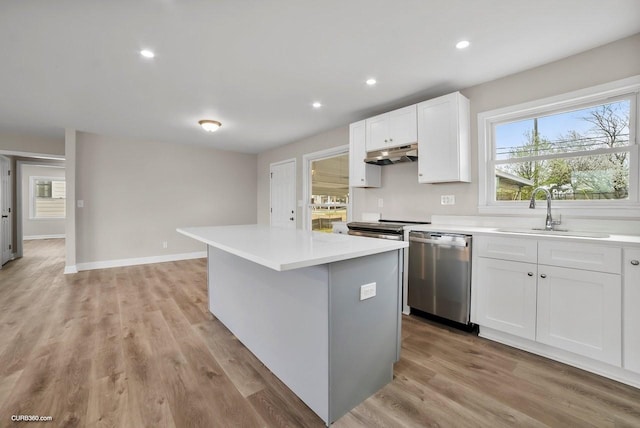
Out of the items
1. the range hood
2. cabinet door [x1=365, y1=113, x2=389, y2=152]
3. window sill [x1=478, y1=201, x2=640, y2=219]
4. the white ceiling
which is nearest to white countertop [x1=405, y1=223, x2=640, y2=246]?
window sill [x1=478, y1=201, x2=640, y2=219]

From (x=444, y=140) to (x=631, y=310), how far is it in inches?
73.3

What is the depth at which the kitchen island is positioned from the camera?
143 centimetres

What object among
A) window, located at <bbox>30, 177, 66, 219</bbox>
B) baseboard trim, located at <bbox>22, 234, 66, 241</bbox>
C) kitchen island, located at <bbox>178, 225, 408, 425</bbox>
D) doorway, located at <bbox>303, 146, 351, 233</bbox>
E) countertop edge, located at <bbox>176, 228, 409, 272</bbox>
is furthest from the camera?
window, located at <bbox>30, 177, 66, 219</bbox>

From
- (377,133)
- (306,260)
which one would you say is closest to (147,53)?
(306,260)

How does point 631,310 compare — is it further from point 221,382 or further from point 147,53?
point 147,53

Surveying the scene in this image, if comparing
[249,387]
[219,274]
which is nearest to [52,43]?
[219,274]

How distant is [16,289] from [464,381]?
5.29m

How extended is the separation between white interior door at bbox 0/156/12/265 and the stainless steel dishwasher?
6811mm

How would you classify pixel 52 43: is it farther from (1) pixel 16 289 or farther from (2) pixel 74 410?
(1) pixel 16 289

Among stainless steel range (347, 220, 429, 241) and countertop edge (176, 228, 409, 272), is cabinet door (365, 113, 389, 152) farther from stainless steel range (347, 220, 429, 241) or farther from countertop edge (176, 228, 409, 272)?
countertop edge (176, 228, 409, 272)

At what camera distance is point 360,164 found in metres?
3.68

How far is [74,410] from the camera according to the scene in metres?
1.54

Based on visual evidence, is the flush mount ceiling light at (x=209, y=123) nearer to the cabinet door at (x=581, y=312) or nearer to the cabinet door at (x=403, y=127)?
the cabinet door at (x=403, y=127)

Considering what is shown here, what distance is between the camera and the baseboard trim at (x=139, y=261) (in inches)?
191
